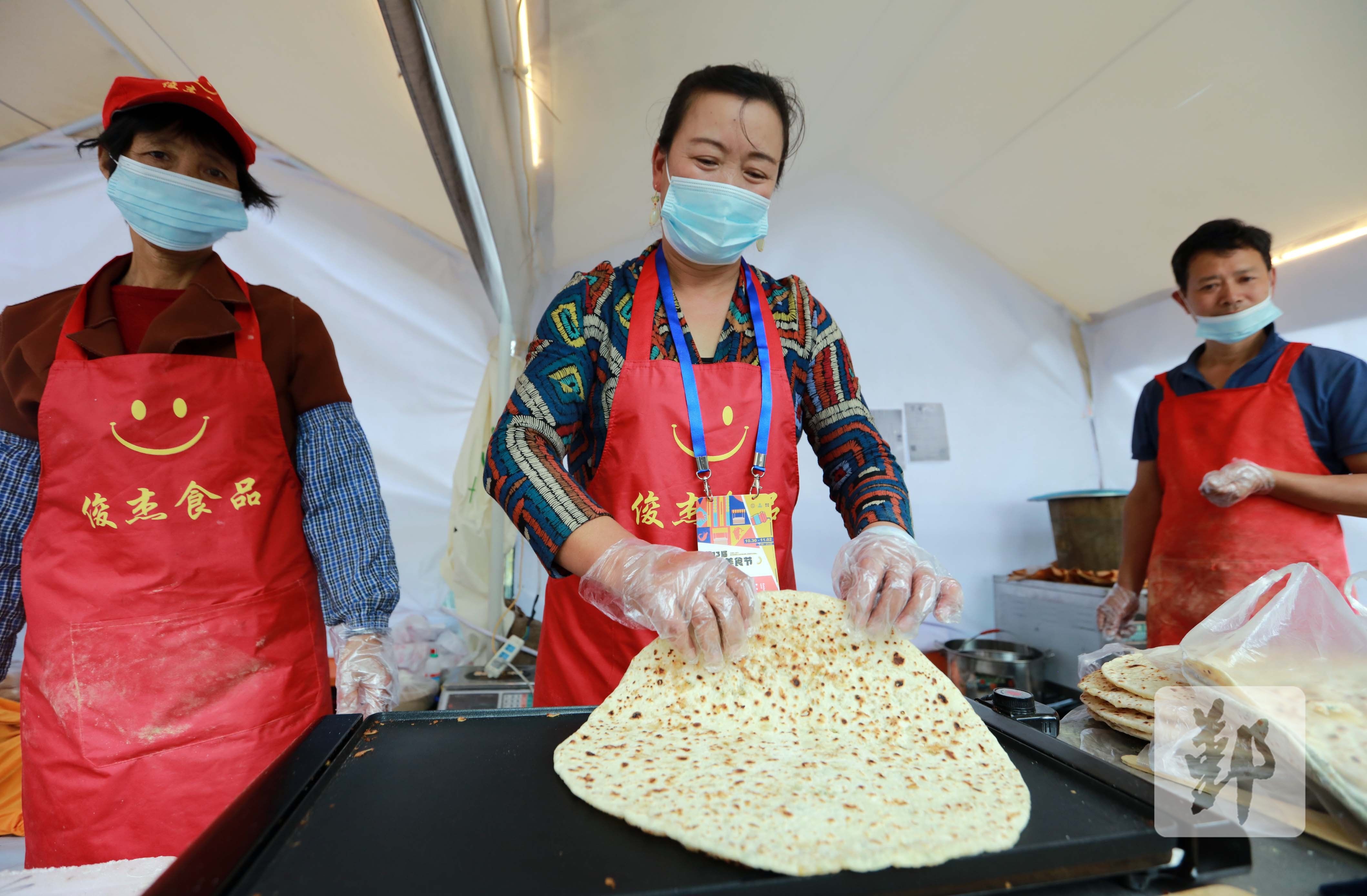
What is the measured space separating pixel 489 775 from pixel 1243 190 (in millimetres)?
4366

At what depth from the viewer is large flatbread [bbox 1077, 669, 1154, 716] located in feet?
3.49

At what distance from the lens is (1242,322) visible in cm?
220

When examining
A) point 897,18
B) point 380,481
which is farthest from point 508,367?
point 897,18

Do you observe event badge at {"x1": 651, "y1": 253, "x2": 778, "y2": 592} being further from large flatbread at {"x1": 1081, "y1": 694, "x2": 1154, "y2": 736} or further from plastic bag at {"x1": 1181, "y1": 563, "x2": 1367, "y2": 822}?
plastic bag at {"x1": 1181, "y1": 563, "x2": 1367, "y2": 822}

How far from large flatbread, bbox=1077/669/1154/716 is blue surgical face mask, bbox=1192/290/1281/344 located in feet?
5.44

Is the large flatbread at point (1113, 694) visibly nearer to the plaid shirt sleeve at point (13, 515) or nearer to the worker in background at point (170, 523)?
the worker in background at point (170, 523)

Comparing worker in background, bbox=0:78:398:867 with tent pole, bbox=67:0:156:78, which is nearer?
worker in background, bbox=0:78:398:867

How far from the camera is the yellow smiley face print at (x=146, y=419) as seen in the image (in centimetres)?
134

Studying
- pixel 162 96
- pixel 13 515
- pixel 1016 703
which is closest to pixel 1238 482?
pixel 1016 703

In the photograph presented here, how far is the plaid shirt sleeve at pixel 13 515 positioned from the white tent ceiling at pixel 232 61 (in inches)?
37.1

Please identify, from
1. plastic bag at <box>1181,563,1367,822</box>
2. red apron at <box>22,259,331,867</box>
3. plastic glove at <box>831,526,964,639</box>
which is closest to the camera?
plastic bag at <box>1181,563,1367,822</box>

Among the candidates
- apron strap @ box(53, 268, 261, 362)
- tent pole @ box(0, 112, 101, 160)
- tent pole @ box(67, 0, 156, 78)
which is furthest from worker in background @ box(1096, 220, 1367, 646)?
tent pole @ box(0, 112, 101, 160)

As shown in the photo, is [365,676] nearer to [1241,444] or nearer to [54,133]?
[54,133]

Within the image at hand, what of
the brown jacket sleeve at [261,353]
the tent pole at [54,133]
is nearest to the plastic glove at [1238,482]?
the brown jacket sleeve at [261,353]
